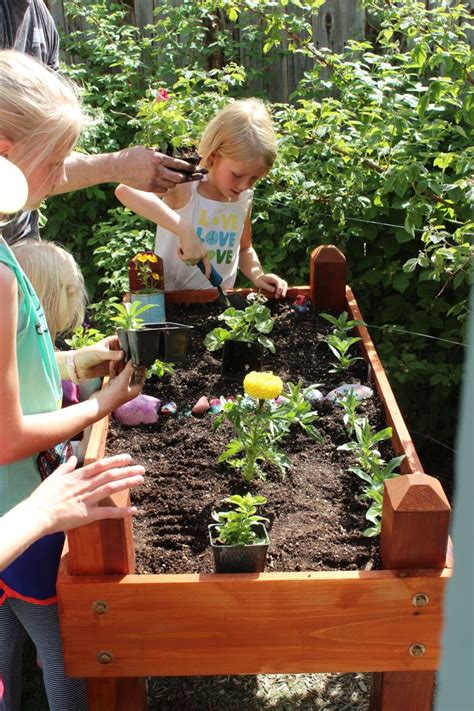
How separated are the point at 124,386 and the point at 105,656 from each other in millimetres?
615

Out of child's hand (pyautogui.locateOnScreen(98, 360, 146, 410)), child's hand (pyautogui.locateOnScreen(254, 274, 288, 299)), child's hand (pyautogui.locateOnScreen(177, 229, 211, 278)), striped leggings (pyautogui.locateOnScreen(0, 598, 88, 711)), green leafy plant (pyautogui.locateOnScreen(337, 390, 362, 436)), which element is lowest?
striped leggings (pyautogui.locateOnScreen(0, 598, 88, 711))

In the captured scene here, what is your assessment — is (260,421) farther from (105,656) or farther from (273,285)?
(273,285)

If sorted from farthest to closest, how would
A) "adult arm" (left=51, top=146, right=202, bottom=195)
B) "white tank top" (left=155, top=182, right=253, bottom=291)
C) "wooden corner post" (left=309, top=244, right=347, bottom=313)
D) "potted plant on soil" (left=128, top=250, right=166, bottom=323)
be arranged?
"white tank top" (left=155, top=182, right=253, bottom=291) < "wooden corner post" (left=309, top=244, right=347, bottom=313) < "potted plant on soil" (left=128, top=250, right=166, bottom=323) < "adult arm" (left=51, top=146, right=202, bottom=195)

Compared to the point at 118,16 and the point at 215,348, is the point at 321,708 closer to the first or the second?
the point at 215,348

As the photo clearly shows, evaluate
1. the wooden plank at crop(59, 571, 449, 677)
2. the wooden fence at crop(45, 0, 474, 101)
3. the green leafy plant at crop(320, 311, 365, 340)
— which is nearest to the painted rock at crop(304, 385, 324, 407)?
the green leafy plant at crop(320, 311, 365, 340)

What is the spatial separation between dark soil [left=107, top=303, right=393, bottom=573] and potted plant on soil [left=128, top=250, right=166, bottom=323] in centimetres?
20

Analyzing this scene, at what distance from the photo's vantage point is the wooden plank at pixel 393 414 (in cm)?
193

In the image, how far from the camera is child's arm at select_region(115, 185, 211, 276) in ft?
8.70

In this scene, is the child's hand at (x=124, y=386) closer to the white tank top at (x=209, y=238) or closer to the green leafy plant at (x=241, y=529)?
the green leafy plant at (x=241, y=529)

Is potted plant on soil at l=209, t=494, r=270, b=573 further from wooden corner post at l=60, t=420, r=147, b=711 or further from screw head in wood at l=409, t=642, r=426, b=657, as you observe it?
screw head in wood at l=409, t=642, r=426, b=657

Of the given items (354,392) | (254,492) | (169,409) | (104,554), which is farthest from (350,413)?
(104,554)

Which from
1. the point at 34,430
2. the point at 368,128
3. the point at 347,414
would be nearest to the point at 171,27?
the point at 368,128

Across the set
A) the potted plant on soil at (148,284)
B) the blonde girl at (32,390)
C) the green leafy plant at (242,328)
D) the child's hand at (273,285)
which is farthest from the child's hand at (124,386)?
the child's hand at (273,285)

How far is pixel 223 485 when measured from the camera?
2.01 meters
